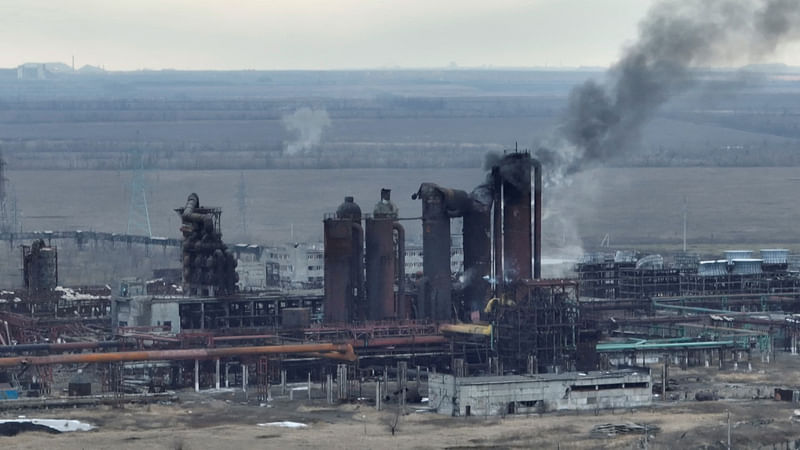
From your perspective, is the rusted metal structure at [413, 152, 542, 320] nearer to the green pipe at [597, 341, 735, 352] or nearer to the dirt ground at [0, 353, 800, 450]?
the green pipe at [597, 341, 735, 352]

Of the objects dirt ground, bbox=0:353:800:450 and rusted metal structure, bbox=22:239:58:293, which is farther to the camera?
rusted metal structure, bbox=22:239:58:293

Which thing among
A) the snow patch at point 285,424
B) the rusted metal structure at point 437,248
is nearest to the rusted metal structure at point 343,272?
the rusted metal structure at point 437,248

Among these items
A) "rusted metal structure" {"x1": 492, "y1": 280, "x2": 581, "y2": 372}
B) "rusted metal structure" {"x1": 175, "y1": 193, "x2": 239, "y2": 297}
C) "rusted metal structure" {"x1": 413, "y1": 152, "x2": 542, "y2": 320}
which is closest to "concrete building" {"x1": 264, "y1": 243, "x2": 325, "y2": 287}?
"rusted metal structure" {"x1": 175, "y1": 193, "x2": 239, "y2": 297}

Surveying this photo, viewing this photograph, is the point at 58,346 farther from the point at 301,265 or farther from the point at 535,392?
the point at 301,265

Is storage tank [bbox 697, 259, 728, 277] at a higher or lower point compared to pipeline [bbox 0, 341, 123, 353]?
higher

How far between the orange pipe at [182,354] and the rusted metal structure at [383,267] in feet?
27.3

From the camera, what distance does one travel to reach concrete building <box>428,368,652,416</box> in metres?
86.2

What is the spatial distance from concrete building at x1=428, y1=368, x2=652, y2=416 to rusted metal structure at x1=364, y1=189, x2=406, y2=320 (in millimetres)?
15074

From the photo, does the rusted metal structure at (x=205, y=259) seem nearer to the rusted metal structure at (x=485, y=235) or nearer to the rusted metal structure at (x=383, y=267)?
the rusted metal structure at (x=383, y=267)

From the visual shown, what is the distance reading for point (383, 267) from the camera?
343 ft

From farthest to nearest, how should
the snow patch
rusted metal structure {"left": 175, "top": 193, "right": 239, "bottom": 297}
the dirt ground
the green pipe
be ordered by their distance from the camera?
rusted metal structure {"left": 175, "top": 193, "right": 239, "bottom": 297} → the green pipe → the snow patch → the dirt ground

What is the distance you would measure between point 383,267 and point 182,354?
47.5 ft

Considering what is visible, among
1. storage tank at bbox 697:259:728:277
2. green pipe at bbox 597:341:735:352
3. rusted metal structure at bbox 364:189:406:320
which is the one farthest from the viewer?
storage tank at bbox 697:259:728:277

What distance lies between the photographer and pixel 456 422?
84125 millimetres
